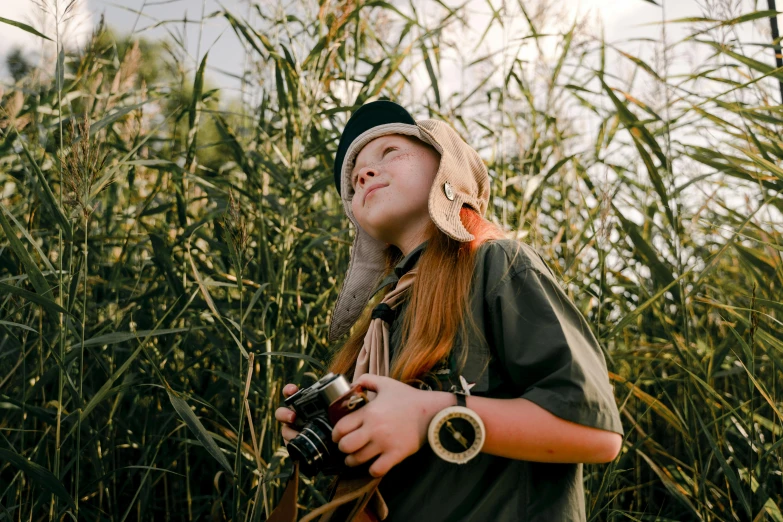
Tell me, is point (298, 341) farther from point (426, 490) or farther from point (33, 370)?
point (426, 490)

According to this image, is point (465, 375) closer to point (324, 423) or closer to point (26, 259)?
point (324, 423)

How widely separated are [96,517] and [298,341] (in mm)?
707

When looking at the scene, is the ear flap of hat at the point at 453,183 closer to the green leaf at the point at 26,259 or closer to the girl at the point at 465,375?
the girl at the point at 465,375

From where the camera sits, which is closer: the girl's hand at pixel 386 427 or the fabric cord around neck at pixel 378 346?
the girl's hand at pixel 386 427

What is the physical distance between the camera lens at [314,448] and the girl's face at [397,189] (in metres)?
0.55

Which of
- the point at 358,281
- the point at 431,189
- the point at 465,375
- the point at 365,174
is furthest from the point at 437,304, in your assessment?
the point at 358,281

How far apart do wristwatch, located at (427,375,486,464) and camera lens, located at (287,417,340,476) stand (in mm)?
153

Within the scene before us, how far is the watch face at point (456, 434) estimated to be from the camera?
0.99 m

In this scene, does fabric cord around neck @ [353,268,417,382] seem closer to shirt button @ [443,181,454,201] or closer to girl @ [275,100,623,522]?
girl @ [275,100,623,522]

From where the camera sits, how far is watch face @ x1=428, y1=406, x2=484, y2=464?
0.99m

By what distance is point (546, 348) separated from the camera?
1060mm

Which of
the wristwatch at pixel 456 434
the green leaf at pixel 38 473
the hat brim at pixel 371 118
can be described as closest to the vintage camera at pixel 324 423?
the wristwatch at pixel 456 434

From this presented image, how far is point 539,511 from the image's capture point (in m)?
1.09

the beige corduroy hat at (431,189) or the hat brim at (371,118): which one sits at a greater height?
the hat brim at (371,118)
